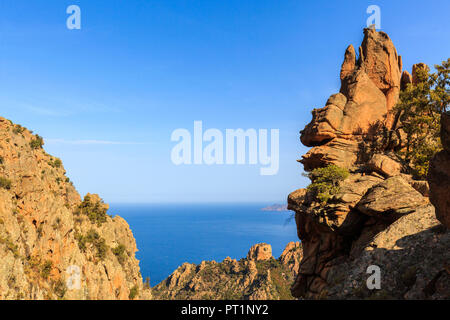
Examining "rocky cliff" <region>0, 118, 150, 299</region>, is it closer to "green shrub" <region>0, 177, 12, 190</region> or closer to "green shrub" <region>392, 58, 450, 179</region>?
"green shrub" <region>0, 177, 12, 190</region>

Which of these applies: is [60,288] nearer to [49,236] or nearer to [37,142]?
[49,236]

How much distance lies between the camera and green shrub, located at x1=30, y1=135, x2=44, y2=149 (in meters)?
50.6

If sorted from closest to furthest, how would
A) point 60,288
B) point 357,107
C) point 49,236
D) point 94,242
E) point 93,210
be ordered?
point 357,107
point 60,288
point 49,236
point 94,242
point 93,210

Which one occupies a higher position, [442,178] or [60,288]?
[442,178]

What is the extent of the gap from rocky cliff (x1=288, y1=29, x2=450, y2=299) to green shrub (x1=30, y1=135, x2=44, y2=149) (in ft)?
154

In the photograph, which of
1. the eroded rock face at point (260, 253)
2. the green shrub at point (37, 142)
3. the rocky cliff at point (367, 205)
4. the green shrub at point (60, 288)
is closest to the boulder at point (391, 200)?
the rocky cliff at point (367, 205)

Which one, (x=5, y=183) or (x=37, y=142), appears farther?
(x=37, y=142)

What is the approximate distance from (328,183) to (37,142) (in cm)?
5129

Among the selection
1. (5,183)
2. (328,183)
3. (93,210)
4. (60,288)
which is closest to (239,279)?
(93,210)

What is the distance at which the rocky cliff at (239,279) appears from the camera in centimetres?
7788

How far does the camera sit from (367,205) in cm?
2134
